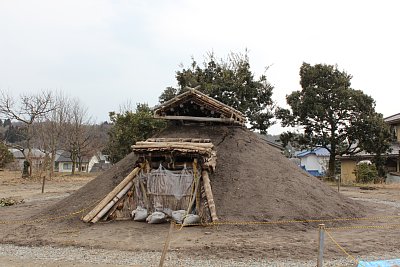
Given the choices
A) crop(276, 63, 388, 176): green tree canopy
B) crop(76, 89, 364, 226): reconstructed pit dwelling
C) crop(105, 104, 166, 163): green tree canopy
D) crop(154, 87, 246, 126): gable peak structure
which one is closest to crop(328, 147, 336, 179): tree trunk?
crop(276, 63, 388, 176): green tree canopy

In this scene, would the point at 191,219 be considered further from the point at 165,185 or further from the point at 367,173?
the point at 367,173

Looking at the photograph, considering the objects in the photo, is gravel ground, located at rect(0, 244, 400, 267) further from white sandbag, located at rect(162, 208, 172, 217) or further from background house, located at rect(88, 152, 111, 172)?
background house, located at rect(88, 152, 111, 172)

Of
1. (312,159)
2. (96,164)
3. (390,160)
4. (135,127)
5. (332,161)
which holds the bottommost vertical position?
(96,164)

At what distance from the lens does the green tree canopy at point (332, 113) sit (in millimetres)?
22922

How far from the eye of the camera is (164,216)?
9.52 m

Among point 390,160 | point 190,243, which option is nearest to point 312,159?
point 390,160

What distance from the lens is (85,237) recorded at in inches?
328

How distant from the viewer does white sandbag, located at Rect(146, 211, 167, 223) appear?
9383 millimetres

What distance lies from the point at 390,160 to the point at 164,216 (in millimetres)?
21297

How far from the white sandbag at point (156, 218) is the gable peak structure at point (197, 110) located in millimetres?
3710

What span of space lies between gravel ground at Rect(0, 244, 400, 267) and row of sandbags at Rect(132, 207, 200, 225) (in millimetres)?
2223

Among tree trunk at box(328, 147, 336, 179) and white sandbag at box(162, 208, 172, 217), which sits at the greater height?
tree trunk at box(328, 147, 336, 179)

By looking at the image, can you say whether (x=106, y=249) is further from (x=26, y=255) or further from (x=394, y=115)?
(x=394, y=115)

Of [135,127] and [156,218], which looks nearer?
[156,218]
